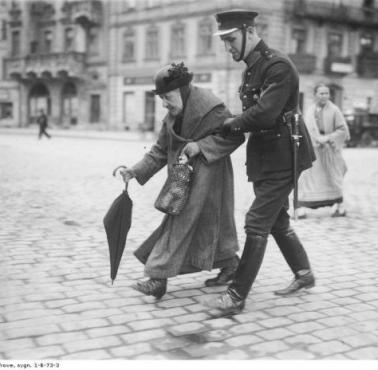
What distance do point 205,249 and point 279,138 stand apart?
897mm

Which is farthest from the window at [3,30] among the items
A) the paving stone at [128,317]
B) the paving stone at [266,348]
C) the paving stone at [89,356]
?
the paving stone at [266,348]

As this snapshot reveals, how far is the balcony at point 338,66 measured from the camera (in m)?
37.0

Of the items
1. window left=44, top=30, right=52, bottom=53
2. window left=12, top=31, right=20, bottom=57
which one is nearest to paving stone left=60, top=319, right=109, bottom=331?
window left=44, top=30, right=52, bottom=53

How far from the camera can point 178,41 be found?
3772cm

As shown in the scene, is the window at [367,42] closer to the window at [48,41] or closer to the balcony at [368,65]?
the balcony at [368,65]

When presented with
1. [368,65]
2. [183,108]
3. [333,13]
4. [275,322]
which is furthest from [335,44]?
[275,322]

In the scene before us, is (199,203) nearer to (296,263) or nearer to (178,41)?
(296,263)

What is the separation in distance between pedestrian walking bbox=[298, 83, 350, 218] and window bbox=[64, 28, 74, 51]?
1486 inches

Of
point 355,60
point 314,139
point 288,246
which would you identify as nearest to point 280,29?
point 355,60

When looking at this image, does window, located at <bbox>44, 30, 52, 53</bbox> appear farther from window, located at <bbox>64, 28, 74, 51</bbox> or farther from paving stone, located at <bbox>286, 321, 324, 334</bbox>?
paving stone, located at <bbox>286, 321, 324, 334</bbox>

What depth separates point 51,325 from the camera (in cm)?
373

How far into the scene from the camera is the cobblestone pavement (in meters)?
3.39

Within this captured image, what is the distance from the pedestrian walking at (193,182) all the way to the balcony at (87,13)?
1526 inches

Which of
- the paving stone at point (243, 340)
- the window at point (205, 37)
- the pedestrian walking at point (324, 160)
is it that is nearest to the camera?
the paving stone at point (243, 340)
